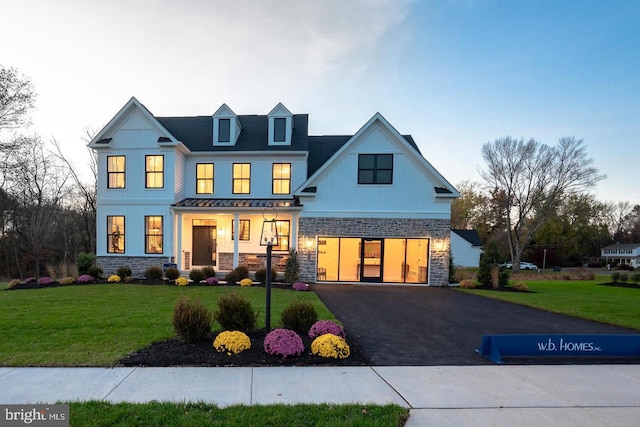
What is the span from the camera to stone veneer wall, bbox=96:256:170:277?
1420 cm

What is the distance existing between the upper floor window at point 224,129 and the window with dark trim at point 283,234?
19.3 feet

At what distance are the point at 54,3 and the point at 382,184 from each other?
52.1 ft

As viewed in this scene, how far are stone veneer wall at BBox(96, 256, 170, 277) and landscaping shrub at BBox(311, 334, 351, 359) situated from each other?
1237cm

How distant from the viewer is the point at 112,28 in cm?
1252

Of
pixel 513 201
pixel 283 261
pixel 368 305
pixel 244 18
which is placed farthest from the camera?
pixel 513 201

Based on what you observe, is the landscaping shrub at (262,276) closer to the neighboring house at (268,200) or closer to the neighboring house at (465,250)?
the neighboring house at (268,200)

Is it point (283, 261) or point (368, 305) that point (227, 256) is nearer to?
point (283, 261)

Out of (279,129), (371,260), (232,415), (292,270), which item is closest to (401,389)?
(232,415)

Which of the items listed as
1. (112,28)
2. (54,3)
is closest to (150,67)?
(112,28)

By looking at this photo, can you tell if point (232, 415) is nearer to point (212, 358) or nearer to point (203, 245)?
point (212, 358)

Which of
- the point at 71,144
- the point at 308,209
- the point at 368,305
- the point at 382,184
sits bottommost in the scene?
the point at 368,305

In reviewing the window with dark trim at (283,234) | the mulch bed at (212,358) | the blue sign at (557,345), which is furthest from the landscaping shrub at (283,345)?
the window with dark trim at (283,234)

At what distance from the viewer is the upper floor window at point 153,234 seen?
47.2ft

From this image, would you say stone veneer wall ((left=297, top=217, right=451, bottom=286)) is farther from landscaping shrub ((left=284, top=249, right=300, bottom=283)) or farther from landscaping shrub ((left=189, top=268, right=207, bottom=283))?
landscaping shrub ((left=189, top=268, right=207, bottom=283))
